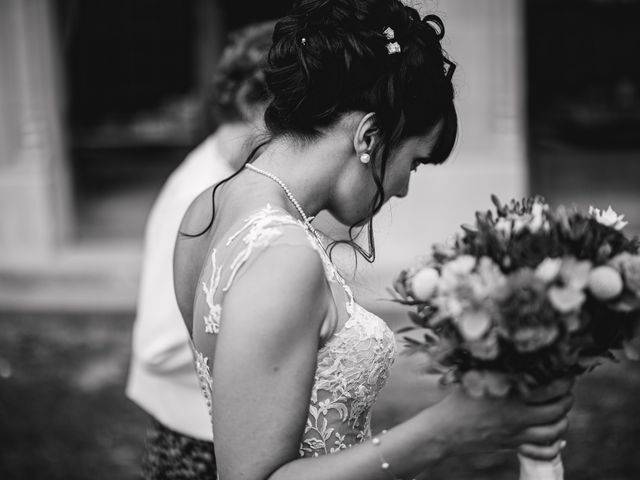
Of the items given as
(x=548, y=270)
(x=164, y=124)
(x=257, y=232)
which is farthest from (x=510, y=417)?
(x=164, y=124)

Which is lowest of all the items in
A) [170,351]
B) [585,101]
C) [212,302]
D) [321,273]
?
[585,101]

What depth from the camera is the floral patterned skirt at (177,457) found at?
2877 mm

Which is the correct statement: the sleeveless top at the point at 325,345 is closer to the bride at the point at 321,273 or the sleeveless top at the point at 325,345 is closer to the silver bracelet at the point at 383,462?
the bride at the point at 321,273

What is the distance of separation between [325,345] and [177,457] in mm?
1191

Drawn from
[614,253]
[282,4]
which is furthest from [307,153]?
[282,4]

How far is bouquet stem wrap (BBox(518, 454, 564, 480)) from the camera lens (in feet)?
5.90

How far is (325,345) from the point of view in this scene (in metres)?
1.95

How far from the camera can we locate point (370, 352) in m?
2.02

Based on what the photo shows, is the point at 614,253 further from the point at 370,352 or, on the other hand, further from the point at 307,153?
the point at 307,153

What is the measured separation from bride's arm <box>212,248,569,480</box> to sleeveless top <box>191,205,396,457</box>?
2.6 inches

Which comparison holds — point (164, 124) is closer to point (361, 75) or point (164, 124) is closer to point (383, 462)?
point (361, 75)

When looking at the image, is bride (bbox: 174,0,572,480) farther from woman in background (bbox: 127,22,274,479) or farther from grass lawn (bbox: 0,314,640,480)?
grass lawn (bbox: 0,314,640,480)

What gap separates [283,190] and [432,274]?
452 mm

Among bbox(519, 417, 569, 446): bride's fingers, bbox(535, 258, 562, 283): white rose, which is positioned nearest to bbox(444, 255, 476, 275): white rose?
bbox(535, 258, 562, 283): white rose
